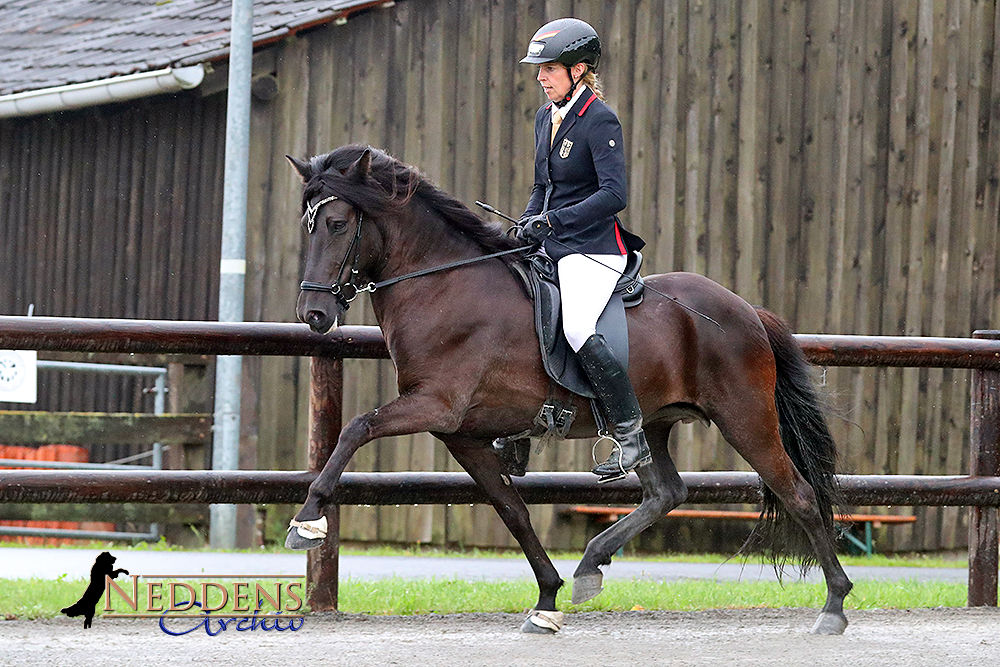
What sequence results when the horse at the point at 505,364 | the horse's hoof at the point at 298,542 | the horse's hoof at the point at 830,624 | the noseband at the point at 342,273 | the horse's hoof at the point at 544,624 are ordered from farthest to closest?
the horse's hoof at the point at 830,624, the horse's hoof at the point at 544,624, the horse at the point at 505,364, the noseband at the point at 342,273, the horse's hoof at the point at 298,542

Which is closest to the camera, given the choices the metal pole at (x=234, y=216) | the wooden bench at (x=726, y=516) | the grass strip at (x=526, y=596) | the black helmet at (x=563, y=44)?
the black helmet at (x=563, y=44)

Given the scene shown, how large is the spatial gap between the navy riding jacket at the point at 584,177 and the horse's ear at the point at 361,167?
87 centimetres

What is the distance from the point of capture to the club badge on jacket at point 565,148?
581 centimetres

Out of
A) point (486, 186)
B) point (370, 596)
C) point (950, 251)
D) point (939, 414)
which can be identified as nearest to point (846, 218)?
point (950, 251)

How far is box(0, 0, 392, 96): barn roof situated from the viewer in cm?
1094

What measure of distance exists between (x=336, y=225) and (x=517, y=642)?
194 centimetres

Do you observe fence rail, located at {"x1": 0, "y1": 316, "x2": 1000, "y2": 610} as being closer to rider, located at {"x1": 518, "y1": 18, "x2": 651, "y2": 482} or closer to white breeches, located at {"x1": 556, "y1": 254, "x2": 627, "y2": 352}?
rider, located at {"x1": 518, "y1": 18, "x2": 651, "y2": 482}

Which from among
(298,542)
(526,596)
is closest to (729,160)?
(526,596)

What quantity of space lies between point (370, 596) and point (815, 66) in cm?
658

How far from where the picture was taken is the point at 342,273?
17.6 ft

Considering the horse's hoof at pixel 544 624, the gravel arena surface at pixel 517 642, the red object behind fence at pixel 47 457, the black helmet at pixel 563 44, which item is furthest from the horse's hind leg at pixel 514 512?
the red object behind fence at pixel 47 457

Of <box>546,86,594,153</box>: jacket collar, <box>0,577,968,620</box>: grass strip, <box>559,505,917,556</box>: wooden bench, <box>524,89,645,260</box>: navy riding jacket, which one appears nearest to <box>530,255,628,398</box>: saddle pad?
<box>524,89,645,260</box>: navy riding jacket

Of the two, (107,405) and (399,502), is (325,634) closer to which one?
(399,502)

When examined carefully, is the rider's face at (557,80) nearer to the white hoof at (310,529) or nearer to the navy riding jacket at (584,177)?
the navy riding jacket at (584,177)
